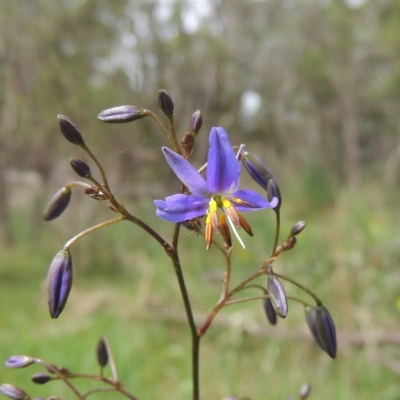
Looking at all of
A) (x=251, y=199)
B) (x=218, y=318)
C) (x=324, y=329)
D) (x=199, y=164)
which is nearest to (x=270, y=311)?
(x=324, y=329)

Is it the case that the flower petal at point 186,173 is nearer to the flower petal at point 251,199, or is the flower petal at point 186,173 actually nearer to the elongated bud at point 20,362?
the flower petal at point 251,199

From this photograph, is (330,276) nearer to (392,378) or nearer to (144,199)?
(392,378)

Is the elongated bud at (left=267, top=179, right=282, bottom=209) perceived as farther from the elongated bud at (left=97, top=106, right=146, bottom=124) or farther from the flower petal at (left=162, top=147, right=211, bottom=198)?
the elongated bud at (left=97, top=106, right=146, bottom=124)

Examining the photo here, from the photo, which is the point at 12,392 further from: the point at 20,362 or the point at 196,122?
the point at 196,122

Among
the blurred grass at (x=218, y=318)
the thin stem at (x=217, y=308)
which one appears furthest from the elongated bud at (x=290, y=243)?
the blurred grass at (x=218, y=318)

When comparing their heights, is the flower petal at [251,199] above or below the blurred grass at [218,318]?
above

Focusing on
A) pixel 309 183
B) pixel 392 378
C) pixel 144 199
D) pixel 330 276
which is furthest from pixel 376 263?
pixel 309 183

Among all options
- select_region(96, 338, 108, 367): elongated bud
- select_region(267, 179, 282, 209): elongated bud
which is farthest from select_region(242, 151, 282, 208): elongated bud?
select_region(96, 338, 108, 367): elongated bud
